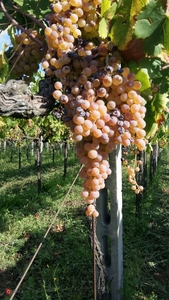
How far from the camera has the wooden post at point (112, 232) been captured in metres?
2.79

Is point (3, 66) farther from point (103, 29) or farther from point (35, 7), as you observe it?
point (103, 29)

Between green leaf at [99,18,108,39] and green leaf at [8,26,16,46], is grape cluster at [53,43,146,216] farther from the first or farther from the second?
green leaf at [8,26,16,46]

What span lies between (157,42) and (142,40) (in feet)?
0.21

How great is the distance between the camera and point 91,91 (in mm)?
1077

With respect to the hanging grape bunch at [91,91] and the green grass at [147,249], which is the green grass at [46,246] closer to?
the green grass at [147,249]

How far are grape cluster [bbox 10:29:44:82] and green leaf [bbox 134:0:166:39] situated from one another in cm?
64

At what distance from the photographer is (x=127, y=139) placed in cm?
112

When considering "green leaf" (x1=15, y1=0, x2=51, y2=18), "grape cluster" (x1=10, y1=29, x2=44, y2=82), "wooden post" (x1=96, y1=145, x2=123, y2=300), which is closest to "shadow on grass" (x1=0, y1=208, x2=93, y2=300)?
"wooden post" (x1=96, y1=145, x2=123, y2=300)

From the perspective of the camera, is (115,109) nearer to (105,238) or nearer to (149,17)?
(149,17)

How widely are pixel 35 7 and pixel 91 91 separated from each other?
714 mm

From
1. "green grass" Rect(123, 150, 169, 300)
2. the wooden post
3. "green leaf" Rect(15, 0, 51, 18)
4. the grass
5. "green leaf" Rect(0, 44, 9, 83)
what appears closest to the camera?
"green leaf" Rect(15, 0, 51, 18)

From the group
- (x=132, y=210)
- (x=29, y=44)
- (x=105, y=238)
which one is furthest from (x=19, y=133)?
(x=29, y=44)

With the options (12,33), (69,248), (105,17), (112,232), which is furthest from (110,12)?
(69,248)

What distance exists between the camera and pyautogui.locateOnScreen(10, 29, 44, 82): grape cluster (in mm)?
1589
